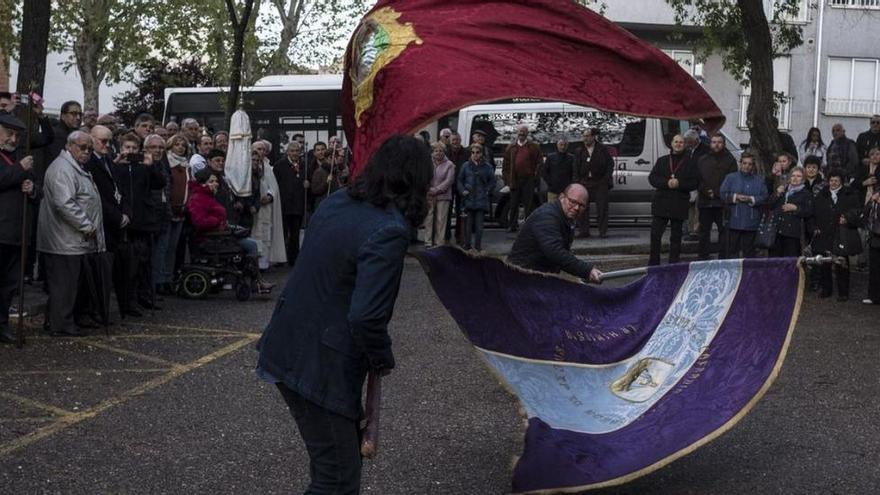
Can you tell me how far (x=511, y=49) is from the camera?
641 cm

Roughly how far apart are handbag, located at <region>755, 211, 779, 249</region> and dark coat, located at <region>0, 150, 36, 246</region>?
29.6ft

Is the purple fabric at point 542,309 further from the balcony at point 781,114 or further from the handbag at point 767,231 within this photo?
the balcony at point 781,114

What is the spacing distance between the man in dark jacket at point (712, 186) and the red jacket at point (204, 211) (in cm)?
700

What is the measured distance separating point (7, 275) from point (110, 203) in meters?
1.32

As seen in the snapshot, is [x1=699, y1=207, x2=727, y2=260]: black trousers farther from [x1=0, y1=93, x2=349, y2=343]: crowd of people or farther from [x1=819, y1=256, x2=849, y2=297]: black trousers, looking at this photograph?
[x1=0, y1=93, x2=349, y2=343]: crowd of people

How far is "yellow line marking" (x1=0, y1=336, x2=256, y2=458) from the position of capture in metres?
7.75

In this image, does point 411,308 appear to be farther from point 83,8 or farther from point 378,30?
point 83,8

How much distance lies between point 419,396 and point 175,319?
4.40 metres

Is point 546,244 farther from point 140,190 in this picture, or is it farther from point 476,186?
point 476,186

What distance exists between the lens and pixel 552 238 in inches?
356

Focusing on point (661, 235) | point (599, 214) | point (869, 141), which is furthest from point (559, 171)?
point (869, 141)

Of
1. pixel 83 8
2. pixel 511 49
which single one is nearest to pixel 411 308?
pixel 511 49

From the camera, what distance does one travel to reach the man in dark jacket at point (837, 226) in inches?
616

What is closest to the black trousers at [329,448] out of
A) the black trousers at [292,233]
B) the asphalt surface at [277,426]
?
the asphalt surface at [277,426]
